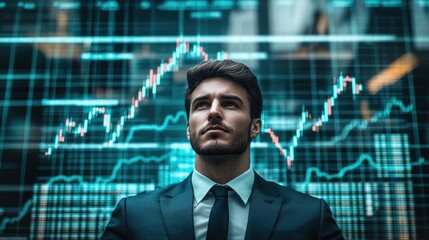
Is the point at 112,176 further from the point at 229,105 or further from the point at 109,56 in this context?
the point at 229,105

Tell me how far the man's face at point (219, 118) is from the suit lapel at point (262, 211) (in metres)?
Result: 0.20

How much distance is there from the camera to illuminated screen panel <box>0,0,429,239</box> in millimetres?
2564

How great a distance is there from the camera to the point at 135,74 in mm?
2732

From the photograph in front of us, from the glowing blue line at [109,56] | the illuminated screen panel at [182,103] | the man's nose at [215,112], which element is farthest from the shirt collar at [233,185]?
the glowing blue line at [109,56]

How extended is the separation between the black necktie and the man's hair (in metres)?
0.36

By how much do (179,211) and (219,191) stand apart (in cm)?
18

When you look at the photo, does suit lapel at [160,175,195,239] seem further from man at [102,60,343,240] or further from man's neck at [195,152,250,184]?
man's neck at [195,152,250,184]

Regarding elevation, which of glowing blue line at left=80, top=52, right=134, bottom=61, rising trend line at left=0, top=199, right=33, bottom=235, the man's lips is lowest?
rising trend line at left=0, top=199, right=33, bottom=235

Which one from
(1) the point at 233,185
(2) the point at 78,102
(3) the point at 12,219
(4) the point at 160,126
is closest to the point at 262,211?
(1) the point at 233,185

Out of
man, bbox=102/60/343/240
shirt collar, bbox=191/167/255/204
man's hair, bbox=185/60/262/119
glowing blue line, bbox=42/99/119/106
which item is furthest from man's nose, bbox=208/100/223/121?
glowing blue line, bbox=42/99/119/106

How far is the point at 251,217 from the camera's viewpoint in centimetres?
168

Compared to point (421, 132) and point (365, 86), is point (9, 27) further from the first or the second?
point (421, 132)

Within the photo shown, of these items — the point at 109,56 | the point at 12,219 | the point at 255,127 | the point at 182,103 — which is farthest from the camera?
the point at 109,56

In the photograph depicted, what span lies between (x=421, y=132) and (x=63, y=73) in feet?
7.39
